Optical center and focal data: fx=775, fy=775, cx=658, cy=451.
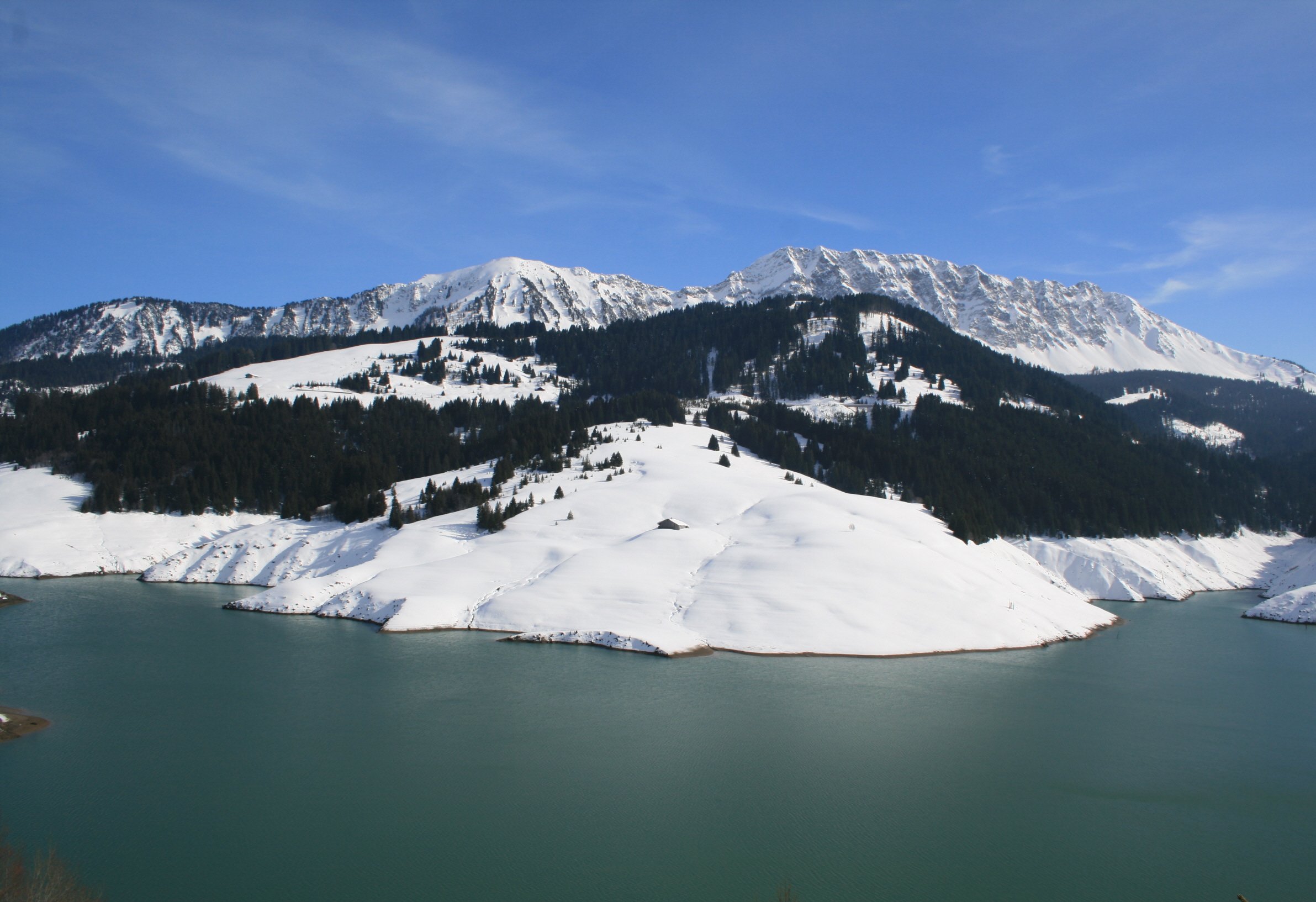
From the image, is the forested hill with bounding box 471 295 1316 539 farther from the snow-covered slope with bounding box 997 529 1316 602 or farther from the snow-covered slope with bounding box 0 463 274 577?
the snow-covered slope with bounding box 0 463 274 577

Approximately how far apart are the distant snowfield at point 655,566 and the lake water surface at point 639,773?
362 centimetres

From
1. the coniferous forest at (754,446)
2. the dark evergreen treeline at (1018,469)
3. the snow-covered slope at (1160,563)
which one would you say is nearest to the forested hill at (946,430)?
the dark evergreen treeline at (1018,469)

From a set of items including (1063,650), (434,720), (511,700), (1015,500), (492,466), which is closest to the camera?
(434,720)

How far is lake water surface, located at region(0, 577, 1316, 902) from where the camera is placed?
64.8ft

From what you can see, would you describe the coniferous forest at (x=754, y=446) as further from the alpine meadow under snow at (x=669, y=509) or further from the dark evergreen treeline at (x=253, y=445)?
the alpine meadow under snow at (x=669, y=509)

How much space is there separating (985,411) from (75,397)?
136 meters

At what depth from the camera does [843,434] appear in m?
113

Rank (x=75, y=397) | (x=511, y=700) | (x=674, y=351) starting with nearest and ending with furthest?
(x=511, y=700) → (x=75, y=397) → (x=674, y=351)

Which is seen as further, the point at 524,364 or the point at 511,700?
the point at 524,364

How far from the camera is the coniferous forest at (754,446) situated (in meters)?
81.5

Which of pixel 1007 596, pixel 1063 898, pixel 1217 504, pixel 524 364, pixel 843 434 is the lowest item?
pixel 1063 898


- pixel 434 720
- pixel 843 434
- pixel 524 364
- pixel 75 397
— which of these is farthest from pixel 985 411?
pixel 75 397

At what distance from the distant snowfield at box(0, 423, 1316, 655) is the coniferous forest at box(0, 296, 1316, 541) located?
444cm

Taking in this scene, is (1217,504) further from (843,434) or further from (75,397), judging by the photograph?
(75,397)
